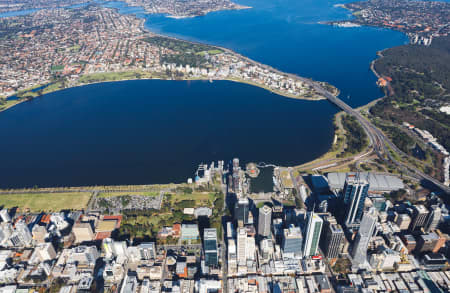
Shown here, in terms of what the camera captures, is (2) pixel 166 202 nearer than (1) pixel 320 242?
No

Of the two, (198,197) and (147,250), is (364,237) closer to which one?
(198,197)

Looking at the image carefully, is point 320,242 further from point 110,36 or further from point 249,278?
point 110,36

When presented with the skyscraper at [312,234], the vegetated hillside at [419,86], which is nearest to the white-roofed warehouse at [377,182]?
the skyscraper at [312,234]

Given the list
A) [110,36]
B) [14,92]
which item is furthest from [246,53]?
[14,92]

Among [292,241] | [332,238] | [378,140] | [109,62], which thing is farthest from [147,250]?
[109,62]

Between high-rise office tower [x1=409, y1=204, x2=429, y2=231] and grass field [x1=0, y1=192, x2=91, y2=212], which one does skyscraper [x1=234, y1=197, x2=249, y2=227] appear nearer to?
high-rise office tower [x1=409, y1=204, x2=429, y2=231]

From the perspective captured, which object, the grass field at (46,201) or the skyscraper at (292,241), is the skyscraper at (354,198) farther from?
the grass field at (46,201)

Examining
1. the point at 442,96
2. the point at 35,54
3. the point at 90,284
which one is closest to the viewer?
the point at 90,284
